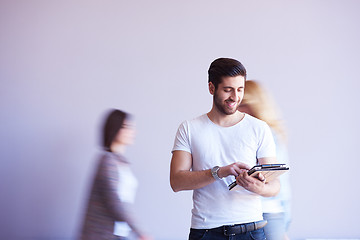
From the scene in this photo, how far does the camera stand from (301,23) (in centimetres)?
380

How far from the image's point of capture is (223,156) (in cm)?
188

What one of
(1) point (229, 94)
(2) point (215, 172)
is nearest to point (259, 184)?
(2) point (215, 172)

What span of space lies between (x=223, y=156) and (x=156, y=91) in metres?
1.85

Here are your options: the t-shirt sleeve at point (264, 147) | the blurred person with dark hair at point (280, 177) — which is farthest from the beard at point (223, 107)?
the blurred person with dark hair at point (280, 177)

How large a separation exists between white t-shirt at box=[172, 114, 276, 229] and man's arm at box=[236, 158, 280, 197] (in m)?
0.04

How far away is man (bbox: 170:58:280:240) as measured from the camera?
179cm

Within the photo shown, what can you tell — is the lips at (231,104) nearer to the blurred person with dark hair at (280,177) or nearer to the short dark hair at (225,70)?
the short dark hair at (225,70)

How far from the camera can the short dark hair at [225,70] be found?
1897 mm

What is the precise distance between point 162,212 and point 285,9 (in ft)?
6.81

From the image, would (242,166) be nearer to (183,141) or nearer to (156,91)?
(183,141)

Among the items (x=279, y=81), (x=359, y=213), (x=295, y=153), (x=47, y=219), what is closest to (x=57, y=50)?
(x=47, y=219)

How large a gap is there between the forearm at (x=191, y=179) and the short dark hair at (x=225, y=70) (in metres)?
0.41

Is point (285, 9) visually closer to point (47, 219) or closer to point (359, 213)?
point (359, 213)

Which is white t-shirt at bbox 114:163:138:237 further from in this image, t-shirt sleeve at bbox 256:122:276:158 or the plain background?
the plain background
